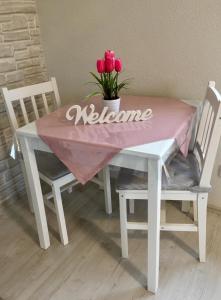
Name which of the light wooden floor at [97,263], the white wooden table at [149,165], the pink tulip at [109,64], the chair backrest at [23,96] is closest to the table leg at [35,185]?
the white wooden table at [149,165]

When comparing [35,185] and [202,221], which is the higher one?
[35,185]

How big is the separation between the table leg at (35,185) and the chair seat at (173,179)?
483 millimetres

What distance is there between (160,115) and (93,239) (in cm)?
92

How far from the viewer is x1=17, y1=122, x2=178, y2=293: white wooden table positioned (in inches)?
48.0

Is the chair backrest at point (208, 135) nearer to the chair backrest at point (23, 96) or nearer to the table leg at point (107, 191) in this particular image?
the table leg at point (107, 191)

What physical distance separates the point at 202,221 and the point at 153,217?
0.38 m

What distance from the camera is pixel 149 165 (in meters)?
1.23

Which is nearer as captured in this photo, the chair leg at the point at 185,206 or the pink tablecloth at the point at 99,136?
the pink tablecloth at the point at 99,136

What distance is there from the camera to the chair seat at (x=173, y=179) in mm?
1481

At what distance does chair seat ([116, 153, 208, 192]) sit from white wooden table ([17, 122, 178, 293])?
Answer: 22 centimetres

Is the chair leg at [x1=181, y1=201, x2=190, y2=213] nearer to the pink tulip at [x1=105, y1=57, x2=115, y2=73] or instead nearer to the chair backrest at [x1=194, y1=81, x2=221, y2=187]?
the chair backrest at [x1=194, y1=81, x2=221, y2=187]

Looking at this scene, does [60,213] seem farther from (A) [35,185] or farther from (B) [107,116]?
(B) [107,116]

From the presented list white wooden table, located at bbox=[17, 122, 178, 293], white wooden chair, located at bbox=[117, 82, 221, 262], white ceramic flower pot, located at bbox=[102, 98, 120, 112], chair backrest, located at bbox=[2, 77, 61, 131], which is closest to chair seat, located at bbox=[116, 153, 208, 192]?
white wooden chair, located at bbox=[117, 82, 221, 262]

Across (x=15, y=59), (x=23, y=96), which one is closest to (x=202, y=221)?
(x=23, y=96)
